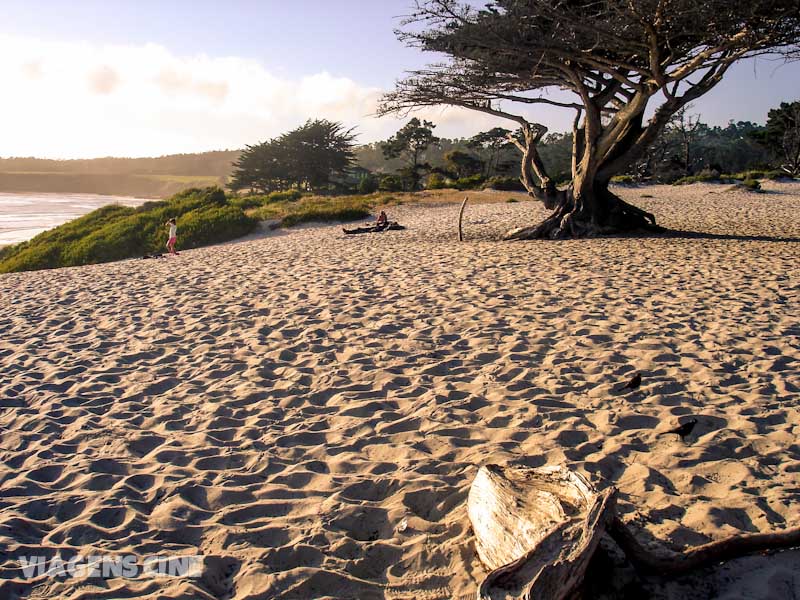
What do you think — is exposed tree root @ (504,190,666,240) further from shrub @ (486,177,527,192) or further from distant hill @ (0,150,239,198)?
distant hill @ (0,150,239,198)

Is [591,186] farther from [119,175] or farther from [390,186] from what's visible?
[119,175]

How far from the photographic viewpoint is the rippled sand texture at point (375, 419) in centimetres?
319

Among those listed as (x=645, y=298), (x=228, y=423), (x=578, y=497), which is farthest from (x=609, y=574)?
(x=645, y=298)

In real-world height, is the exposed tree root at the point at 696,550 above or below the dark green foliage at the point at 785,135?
below

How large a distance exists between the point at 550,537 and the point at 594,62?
13.2 meters

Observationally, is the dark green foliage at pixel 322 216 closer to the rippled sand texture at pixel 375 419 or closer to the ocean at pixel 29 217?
the rippled sand texture at pixel 375 419

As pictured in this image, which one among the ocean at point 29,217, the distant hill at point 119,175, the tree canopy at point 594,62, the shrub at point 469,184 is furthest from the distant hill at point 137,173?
the tree canopy at point 594,62

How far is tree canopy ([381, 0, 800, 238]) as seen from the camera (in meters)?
11.1

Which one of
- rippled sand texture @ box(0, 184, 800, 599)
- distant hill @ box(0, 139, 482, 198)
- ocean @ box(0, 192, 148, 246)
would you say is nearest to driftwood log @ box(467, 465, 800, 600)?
rippled sand texture @ box(0, 184, 800, 599)

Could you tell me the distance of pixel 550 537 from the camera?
102 inches

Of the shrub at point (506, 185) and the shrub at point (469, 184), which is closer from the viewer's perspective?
the shrub at point (506, 185)

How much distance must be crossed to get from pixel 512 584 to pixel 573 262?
9.69 m

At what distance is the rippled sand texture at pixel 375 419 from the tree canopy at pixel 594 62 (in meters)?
5.01

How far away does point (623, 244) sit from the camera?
45.1 feet
